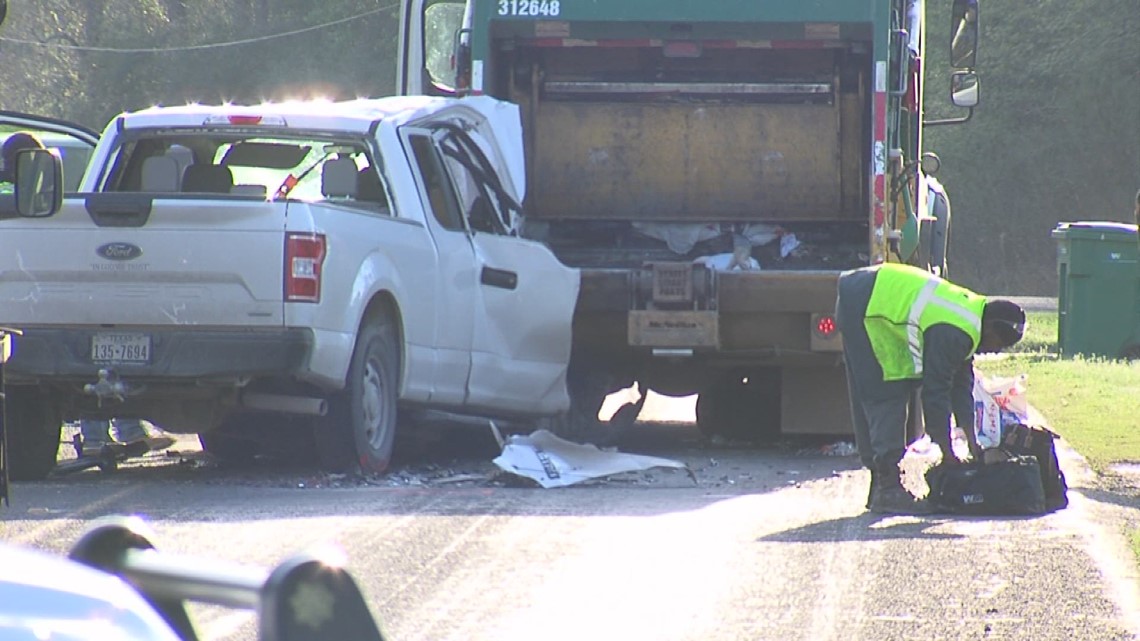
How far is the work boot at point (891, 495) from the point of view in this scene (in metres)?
8.41

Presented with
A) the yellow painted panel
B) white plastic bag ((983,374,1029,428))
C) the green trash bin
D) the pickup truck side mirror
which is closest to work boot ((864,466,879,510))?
white plastic bag ((983,374,1029,428))

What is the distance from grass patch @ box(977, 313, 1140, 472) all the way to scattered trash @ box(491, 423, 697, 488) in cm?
244

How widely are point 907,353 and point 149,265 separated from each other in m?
3.39

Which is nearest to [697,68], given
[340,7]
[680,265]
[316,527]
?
[680,265]

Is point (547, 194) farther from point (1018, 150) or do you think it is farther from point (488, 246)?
point (1018, 150)

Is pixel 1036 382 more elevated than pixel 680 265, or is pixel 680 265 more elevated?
pixel 680 265

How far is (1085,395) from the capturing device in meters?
14.4

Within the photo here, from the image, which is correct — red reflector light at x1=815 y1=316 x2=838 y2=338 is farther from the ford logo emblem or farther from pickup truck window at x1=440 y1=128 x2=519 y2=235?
the ford logo emblem

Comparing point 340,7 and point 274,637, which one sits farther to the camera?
point 340,7

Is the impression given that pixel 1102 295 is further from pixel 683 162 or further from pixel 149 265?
pixel 149 265

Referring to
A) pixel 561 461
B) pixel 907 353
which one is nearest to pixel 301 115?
pixel 561 461

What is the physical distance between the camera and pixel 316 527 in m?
7.60

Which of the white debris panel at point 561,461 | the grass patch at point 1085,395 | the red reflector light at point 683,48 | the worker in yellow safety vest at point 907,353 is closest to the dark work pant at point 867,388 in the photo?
the worker in yellow safety vest at point 907,353

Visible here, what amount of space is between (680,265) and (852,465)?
4.62 feet
